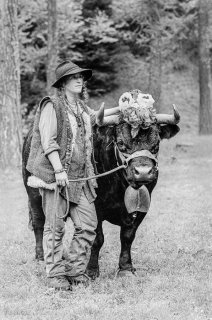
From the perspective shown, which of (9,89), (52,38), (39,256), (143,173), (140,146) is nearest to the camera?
(143,173)

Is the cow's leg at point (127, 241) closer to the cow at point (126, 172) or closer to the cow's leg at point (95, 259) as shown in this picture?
the cow at point (126, 172)

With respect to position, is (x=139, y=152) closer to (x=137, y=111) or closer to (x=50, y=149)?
(x=137, y=111)

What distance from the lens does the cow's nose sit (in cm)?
516

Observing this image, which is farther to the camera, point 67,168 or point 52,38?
point 52,38

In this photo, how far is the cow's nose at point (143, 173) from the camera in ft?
16.9

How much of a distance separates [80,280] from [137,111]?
172 centimetres

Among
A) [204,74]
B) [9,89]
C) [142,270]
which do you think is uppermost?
[204,74]

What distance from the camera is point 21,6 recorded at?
21453 mm

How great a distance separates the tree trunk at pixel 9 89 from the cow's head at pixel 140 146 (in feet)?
25.6

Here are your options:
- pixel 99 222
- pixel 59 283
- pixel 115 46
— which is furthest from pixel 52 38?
pixel 59 283

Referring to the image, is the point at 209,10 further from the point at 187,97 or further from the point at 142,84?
the point at 187,97

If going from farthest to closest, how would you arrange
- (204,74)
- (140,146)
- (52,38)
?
(204,74) < (52,38) < (140,146)

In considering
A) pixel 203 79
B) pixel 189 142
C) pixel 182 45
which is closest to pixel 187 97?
pixel 182 45

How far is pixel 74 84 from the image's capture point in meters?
5.57
